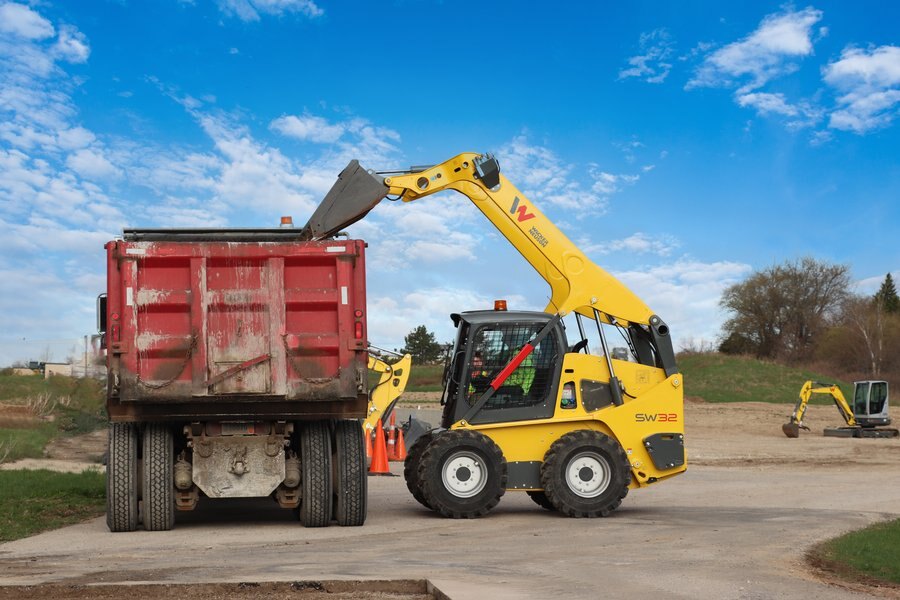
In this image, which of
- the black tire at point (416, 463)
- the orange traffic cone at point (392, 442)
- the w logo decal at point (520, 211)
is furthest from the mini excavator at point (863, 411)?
the black tire at point (416, 463)

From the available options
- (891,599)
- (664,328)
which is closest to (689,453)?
(664,328)

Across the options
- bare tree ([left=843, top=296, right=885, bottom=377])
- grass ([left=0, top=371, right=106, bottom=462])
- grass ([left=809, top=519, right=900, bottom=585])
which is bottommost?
grass ([left=809, top=519, right=900, bottom=585])

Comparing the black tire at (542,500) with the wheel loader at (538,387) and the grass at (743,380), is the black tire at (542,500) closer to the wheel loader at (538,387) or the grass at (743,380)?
the wheel loader at (538,387)

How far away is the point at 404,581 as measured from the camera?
26.4 ft

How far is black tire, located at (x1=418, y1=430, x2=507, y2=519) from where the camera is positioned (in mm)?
13062

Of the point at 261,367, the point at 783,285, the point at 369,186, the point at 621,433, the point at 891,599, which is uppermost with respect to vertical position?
the point at 783,285

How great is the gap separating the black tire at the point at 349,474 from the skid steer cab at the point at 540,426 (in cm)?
126

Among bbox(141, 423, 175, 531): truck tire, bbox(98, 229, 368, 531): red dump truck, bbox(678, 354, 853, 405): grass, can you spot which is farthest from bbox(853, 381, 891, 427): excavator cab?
bbox(141, 423, 175, 531): truck tire

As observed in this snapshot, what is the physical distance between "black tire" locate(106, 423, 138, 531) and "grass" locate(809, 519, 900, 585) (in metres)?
7.09

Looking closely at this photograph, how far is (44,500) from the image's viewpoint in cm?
1469

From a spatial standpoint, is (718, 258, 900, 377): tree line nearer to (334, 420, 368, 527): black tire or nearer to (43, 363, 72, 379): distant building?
(43, 363, 72, 379): distant building

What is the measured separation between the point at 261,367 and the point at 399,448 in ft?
46.5

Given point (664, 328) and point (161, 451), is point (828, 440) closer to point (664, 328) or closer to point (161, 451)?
point (664, 328)

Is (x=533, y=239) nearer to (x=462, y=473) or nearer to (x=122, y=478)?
(x=462, y=473)
